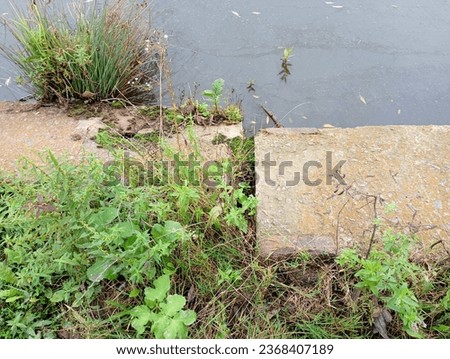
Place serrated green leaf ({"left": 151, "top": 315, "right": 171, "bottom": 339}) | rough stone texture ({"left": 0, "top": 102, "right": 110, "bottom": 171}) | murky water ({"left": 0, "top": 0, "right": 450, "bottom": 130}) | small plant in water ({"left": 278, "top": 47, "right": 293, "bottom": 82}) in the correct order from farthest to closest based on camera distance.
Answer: small plant in water ({"left": 278, "top": 47, "right": 293, "bottom": 82}) < murky water ({"left": 0, "top": 0, "right": 450, "bottom": 130}) < rough stone texture ({"left": 0, "top": 102, "right": 110, "bottom": 171}) < serrated green leaf ({"left": 151, "top": 315, "right": 171, "bottom": 339})

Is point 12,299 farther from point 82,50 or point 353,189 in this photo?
point 353,189

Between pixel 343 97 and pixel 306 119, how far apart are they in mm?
324

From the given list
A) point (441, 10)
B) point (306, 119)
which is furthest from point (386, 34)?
point (306, 119)

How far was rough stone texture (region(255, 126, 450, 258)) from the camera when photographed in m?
2.51

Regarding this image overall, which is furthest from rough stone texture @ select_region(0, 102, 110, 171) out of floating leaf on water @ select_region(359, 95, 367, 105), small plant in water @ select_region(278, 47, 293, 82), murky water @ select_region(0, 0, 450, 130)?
floating leaf on water @ select_region(359, 95, 367, 105)

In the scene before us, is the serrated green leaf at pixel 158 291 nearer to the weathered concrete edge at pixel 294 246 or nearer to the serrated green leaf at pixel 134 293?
the serrated green leaf at pixel 134 293

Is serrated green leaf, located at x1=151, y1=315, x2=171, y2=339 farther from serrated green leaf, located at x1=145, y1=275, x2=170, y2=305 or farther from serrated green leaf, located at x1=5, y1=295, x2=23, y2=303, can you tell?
serrated green leaf, located at x1=5, y1=295, x2=23, y2=303

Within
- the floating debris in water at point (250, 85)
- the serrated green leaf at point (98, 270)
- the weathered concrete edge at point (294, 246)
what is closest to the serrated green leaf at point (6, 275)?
the serrated green leaf at point (98, 270)

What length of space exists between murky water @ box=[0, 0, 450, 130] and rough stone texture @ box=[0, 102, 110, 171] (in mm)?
330

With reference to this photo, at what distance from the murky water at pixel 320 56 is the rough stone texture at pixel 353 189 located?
1.17 ft

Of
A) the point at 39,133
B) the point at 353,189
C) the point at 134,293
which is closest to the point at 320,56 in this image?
the point at 353,189

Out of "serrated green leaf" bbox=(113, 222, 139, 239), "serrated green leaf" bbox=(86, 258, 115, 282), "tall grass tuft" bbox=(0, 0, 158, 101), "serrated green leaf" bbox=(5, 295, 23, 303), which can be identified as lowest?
"serrated green leaf" bbox=(5, 295, 23, 303)

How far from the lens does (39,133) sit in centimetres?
307

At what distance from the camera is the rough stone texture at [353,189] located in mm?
2512
